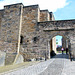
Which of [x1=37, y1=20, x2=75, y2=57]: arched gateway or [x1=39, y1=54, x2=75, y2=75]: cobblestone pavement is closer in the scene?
[x1=39, y1=54, x2=75, y2=75]: cobblestone pavement

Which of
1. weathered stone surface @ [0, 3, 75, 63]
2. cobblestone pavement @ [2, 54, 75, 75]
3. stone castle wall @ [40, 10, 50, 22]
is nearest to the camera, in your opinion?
cobblestone pavement @ [2, 54, 75, 75]

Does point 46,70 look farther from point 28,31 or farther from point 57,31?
point 28,31

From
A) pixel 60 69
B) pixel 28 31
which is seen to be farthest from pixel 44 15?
pixel 60 69

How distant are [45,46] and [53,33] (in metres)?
1.43

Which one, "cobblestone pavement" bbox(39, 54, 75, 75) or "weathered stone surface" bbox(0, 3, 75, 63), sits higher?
"weathered stone surface" bbox(0, 3, 75, 63)

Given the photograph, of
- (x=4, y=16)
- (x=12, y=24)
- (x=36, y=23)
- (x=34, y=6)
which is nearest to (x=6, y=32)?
(x=12, y=24)

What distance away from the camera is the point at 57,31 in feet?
28.4

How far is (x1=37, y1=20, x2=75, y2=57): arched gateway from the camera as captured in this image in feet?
27.3

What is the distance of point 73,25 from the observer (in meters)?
8.41

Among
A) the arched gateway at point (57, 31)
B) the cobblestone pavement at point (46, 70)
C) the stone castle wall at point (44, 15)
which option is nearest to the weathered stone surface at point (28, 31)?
the arched gateway at point (57, 31)

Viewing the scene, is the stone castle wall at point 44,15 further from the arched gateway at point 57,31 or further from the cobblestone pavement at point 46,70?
the cobblestone pavement at point 46,70

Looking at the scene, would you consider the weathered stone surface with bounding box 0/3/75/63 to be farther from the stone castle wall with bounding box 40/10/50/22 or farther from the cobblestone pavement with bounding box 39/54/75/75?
the cobblestone pavement with bounding box 39/54/75/75

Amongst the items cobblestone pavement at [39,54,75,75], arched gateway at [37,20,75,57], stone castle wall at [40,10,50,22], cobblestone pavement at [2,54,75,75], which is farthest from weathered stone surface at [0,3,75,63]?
cobblestone pavement at [2,54,75,75]

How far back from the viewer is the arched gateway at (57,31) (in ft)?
27.3
